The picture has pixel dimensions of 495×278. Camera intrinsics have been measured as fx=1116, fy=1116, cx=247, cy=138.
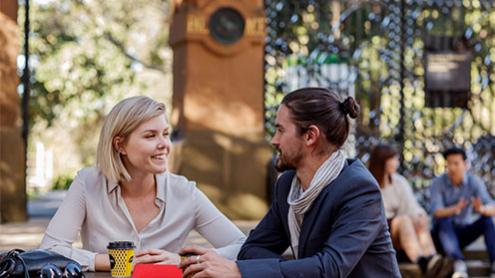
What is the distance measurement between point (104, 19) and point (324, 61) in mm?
18145

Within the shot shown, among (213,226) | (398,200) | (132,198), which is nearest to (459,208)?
(398,200)

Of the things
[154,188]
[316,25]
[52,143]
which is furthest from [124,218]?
[52,143]

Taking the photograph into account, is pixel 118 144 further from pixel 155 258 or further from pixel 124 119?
pixel 155 258

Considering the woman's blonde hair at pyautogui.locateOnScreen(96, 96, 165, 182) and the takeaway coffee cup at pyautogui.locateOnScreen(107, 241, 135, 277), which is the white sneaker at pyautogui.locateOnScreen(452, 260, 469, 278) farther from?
the takeaway coffee cup at pyautogui.locateOnScreen(107, 241, 135, 277)

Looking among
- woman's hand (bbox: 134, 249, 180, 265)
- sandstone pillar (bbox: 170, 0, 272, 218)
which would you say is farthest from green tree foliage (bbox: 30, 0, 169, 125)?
woman's hand (bbox: 134, 249, 180, 265)

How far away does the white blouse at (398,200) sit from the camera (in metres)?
→ 9.61

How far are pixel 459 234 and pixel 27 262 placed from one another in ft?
23.6

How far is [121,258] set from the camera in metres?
3.83

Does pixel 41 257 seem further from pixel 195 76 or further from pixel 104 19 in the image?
pixel 104 19

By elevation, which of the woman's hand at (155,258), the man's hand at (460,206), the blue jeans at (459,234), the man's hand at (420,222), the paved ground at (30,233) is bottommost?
the paved ground at (30,233)

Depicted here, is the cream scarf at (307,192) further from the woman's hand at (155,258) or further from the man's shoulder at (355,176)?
the woman's hand at (155,258)

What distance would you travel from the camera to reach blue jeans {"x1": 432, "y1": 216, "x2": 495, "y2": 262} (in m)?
9.82

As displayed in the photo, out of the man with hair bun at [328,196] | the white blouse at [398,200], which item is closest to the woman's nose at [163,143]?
the man with hair bun at [328,196]

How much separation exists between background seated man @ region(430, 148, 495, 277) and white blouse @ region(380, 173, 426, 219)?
37 cm
